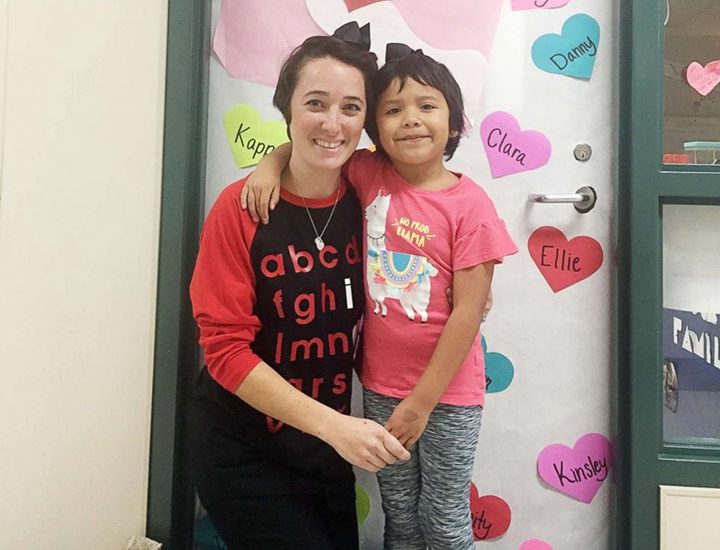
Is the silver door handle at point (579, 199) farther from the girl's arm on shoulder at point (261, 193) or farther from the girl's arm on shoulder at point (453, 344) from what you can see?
the girl's arm on shoulder at point (261, 193)

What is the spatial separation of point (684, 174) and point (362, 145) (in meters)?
0.74

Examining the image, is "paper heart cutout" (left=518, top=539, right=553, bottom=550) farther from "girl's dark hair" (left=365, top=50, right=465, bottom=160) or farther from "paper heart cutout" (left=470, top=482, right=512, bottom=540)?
"girl's dark hair" (left=365, top=50, right=465, bottom=160)

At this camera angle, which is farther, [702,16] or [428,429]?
[702,16]

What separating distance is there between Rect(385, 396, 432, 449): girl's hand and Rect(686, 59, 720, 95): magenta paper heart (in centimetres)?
104

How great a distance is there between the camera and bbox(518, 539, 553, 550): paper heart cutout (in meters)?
1.45

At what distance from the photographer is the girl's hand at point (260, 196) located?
111cm

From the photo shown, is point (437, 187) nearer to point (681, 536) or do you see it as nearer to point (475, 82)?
point (475, 82)

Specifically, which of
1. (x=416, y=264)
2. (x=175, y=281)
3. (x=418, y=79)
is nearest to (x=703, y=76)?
(x=418, y=79)

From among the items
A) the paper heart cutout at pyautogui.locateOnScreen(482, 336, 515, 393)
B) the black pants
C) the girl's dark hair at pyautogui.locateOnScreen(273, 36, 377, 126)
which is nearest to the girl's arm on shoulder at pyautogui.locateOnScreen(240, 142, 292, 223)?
the girl's dark hair at pyautogui.locateOnScreen(273, 36, 377, 126)

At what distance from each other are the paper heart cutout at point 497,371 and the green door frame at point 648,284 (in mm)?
267

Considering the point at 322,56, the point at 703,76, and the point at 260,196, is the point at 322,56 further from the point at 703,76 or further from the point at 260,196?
the point at 703,76

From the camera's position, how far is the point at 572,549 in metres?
1.45

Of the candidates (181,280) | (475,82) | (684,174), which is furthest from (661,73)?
(181,280)

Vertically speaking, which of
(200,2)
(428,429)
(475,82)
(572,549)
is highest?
(200,2)
